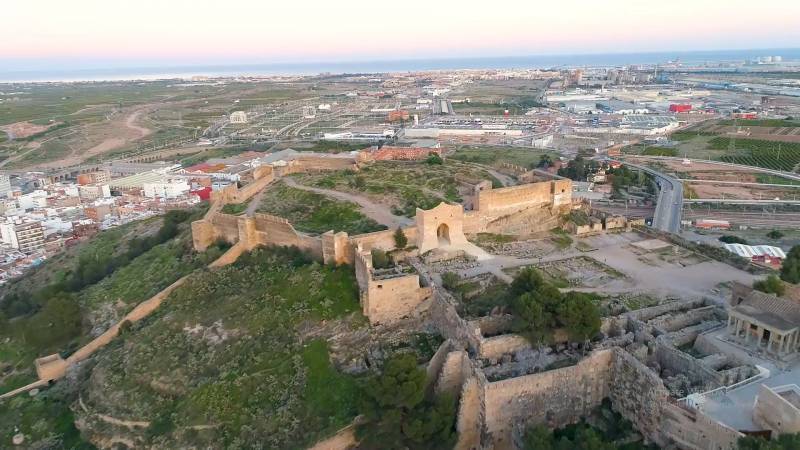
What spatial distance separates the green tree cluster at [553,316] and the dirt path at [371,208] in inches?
450

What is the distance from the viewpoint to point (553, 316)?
21203mm

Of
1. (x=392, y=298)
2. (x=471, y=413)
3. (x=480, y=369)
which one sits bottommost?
(x=471, y=413)

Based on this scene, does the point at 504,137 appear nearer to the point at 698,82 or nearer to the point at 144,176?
the point at 144,176

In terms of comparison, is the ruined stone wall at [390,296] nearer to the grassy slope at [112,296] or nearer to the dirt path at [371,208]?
the dirt path at [371,208]

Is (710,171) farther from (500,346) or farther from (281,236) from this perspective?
(500,346)

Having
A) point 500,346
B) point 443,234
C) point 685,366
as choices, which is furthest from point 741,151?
point 500,346

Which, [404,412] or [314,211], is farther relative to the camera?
[314,211]

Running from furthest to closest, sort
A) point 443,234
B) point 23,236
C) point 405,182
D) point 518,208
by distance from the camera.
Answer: point 23,236 < point 405,182 < point 518,208 < point 443,234

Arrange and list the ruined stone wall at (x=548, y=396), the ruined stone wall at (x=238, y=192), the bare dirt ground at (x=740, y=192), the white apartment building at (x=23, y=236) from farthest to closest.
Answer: the bare dirt ground at (x=740, y=192) → the white apartment building at (x=23, y=236) → the ruined stone wall at (x=238, y=192) → the ruined stone wall at (x=548, y=396)

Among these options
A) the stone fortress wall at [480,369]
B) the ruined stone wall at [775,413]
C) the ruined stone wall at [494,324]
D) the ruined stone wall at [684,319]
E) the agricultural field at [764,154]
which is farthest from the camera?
the agricultural field at [764,154]

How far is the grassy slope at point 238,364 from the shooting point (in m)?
20.6

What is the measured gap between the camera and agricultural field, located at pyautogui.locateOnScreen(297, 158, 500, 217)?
35.7 metres

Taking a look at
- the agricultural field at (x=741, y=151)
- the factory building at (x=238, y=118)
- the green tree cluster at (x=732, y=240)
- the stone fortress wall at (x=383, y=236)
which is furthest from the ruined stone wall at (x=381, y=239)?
the factory building at (x=238, y=118)

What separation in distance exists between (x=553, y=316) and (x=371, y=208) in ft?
51.3
